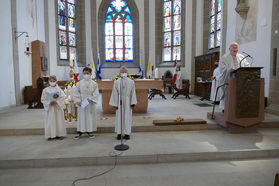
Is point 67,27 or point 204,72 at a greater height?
point 67,27

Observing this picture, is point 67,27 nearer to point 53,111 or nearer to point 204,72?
point 204,72

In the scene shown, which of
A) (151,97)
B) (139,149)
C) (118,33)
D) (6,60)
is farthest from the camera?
(118,33)

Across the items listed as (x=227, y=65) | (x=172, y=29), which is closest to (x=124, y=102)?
(x=227, y=65)

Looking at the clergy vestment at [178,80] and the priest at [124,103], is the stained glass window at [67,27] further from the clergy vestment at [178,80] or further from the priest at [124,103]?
the priest at [124,103]

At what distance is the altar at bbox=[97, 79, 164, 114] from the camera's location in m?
6.41

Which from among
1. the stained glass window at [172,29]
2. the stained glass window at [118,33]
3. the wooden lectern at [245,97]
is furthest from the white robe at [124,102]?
the stained glass window at [118,33]

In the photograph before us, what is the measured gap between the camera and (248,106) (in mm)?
4676

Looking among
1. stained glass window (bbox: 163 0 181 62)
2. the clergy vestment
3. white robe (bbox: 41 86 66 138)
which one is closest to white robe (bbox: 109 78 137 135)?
white robe (bbox: 41 86 66 138)

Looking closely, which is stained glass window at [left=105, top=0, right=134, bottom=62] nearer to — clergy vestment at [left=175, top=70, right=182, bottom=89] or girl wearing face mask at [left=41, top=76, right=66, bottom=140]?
clergy vestment at [left=175, top=70, right=182, bottom=89]

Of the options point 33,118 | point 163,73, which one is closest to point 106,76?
point 163,73

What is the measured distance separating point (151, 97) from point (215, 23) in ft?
18.5

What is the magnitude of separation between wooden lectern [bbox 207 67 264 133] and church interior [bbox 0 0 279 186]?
0.02 meters

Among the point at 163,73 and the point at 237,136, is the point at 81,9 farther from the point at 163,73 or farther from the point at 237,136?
the point at 237,136

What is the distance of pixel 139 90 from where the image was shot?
22.6ft
